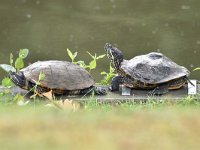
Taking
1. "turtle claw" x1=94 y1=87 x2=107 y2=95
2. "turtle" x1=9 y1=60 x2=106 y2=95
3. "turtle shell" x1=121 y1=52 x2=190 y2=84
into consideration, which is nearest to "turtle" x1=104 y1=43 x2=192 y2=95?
"turtle shell" x1=121 y1=52 x2=190 y2=84

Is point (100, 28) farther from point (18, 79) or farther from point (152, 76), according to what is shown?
point (18, 79)

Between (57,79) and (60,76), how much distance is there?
55 millimetres

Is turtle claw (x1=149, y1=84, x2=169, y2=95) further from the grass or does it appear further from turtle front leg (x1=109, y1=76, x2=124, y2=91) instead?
the grass

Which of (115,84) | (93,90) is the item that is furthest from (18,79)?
(115,84)

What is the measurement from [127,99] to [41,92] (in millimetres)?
1012

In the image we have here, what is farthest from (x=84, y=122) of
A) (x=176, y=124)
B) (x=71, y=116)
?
(x=176, y=124)

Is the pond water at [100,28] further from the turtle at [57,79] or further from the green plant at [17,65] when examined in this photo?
the turtle at [57,79]

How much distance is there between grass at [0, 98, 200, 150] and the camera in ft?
13.1

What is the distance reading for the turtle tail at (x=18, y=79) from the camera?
27.0 feet

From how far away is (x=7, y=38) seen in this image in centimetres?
1716

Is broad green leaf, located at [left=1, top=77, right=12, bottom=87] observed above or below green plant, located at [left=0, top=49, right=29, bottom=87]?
below

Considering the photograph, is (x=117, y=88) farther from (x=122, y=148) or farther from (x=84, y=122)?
(x=122, y=148)

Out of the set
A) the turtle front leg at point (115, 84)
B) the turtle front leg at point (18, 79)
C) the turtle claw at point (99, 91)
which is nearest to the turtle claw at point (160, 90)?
the turtle front leg at point (115, 84)

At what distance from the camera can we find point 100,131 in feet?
14.1
